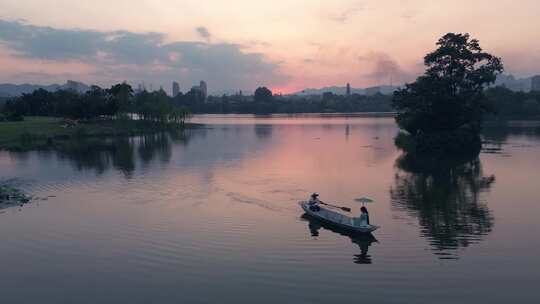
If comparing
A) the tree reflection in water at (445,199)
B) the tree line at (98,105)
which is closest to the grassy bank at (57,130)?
the tree line at (98,105)

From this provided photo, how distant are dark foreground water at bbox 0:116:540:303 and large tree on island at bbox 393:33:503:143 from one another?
20.6 m

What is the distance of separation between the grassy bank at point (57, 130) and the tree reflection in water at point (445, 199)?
75.5 m

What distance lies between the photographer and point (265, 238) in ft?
103

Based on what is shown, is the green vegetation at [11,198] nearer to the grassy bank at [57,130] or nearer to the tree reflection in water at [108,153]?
the tree reflection in water at [108,153]

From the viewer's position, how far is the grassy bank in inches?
3863

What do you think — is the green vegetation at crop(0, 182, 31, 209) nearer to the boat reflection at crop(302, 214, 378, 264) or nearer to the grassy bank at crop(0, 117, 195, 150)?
the boat reflection at crop(302, 214, 378, 264)

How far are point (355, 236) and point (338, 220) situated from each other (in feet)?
7.75

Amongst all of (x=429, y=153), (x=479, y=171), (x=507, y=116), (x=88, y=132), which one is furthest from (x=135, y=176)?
(x=507, y=116)

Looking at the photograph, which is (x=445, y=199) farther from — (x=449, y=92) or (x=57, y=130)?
(x=57, y=130)

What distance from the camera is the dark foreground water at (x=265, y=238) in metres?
23.0

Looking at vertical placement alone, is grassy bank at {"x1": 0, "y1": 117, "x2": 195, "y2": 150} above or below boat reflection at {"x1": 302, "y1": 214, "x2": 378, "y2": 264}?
above

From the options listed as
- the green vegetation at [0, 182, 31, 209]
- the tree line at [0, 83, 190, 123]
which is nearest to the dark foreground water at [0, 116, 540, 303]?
the green vegetation at [0, 182, 31, 209]

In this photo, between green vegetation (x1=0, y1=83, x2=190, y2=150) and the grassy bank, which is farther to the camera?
green vegetation (x1=0, y1=83, x2=190, y2=150)

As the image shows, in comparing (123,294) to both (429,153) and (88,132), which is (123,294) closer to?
(429,153)
